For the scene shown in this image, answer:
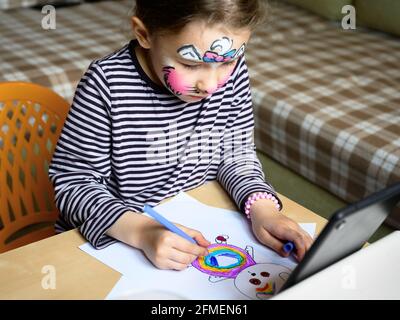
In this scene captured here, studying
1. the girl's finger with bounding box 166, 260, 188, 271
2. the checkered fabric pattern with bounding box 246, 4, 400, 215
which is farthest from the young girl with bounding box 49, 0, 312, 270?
the checkered fabric pattern with bounding box 246, 4, 400, 215

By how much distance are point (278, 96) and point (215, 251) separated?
974 mm

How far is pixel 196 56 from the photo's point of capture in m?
0.88

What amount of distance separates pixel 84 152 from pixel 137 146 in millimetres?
106

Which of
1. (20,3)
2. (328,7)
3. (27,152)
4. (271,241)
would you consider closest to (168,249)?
(271,241)

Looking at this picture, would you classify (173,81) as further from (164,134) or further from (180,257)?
(180,257)

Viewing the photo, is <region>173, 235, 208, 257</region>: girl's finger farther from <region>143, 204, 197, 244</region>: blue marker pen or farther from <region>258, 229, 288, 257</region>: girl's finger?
<region>258, 229, 288, 257</region>: girl's finger

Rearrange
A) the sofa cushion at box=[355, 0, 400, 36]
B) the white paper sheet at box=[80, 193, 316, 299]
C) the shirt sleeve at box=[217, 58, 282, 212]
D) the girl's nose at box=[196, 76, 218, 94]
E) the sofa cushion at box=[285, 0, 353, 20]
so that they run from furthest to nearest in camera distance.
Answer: the sofa cushion at box=[285, 0, 353, 20]
the sofa cushion at box=[355, 0, 400, 36]
the shirt sleeve at box=[217, 58, 282, 212]
the girl's nose at box=[196, 76, 218, 94]
the white paper sheet at box=[80, 193, 316, 299]

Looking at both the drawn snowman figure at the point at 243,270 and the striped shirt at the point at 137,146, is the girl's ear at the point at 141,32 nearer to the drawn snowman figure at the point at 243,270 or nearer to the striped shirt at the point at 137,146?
the striped shirt at the point at 137,146

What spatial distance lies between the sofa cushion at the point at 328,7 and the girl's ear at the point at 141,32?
5.04 ft

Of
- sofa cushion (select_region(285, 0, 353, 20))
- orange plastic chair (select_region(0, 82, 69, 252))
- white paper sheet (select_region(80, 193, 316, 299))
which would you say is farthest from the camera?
sofa cushion (select_region(285, 0, 353, 20))

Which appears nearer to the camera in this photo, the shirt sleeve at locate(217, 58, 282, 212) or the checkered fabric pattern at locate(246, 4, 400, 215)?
the shirt sleeve at locate(217, 58, 282, 212)

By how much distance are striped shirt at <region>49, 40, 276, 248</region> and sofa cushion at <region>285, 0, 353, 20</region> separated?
51.8 inches

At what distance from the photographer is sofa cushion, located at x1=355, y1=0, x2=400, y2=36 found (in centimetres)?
212

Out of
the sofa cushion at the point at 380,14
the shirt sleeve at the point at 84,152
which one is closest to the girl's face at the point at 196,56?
the shirt sleeve at the point at 84,152
